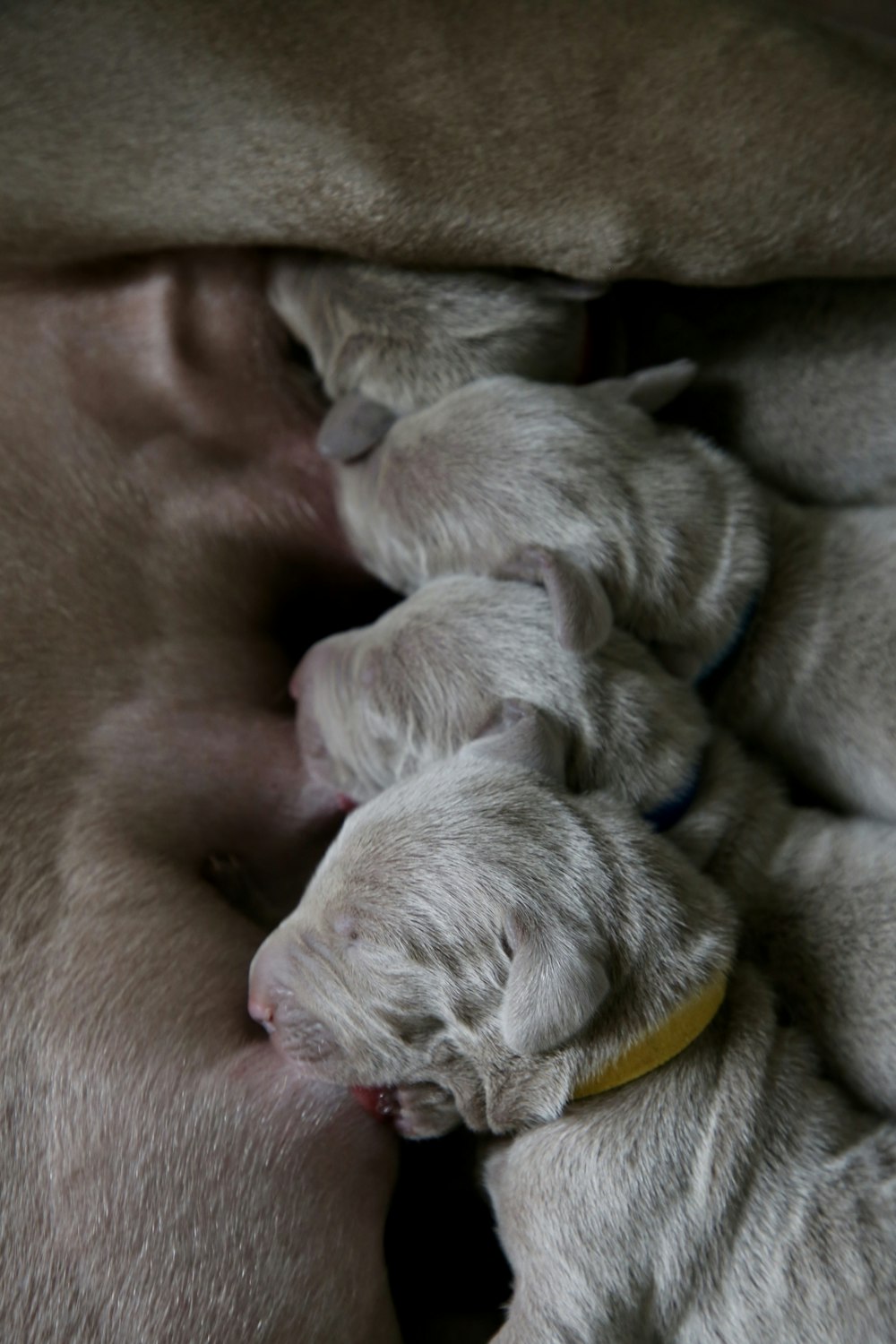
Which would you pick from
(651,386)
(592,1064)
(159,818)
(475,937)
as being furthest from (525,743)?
(651,386)

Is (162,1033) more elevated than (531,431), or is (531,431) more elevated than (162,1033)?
(531,431)

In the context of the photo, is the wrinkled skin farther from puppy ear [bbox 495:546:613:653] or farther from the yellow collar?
puppy ear [bbox 495:546:613:653]

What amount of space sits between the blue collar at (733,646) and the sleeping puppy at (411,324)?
515 mm

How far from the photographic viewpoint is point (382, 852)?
1.53 meters

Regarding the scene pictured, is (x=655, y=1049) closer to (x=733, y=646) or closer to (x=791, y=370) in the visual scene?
(x=733, y=646)

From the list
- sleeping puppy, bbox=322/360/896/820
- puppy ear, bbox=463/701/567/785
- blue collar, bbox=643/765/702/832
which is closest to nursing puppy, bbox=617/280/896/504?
sleeping puppy, bbox=322/360/896/820

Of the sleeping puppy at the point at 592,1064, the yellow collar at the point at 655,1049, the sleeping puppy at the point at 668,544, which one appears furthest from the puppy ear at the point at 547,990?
the sleeping puppy at the point at 668,544

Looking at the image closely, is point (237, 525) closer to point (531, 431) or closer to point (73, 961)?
point (531, 431)

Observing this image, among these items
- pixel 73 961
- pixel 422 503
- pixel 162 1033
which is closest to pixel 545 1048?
pixel 162 1033

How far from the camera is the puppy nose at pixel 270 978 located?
155 cm

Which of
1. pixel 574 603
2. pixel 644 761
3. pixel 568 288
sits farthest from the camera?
pixel 568 288

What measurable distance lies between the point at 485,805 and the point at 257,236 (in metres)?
0.90

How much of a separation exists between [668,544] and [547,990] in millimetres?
726

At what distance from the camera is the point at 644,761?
67.9 inches
